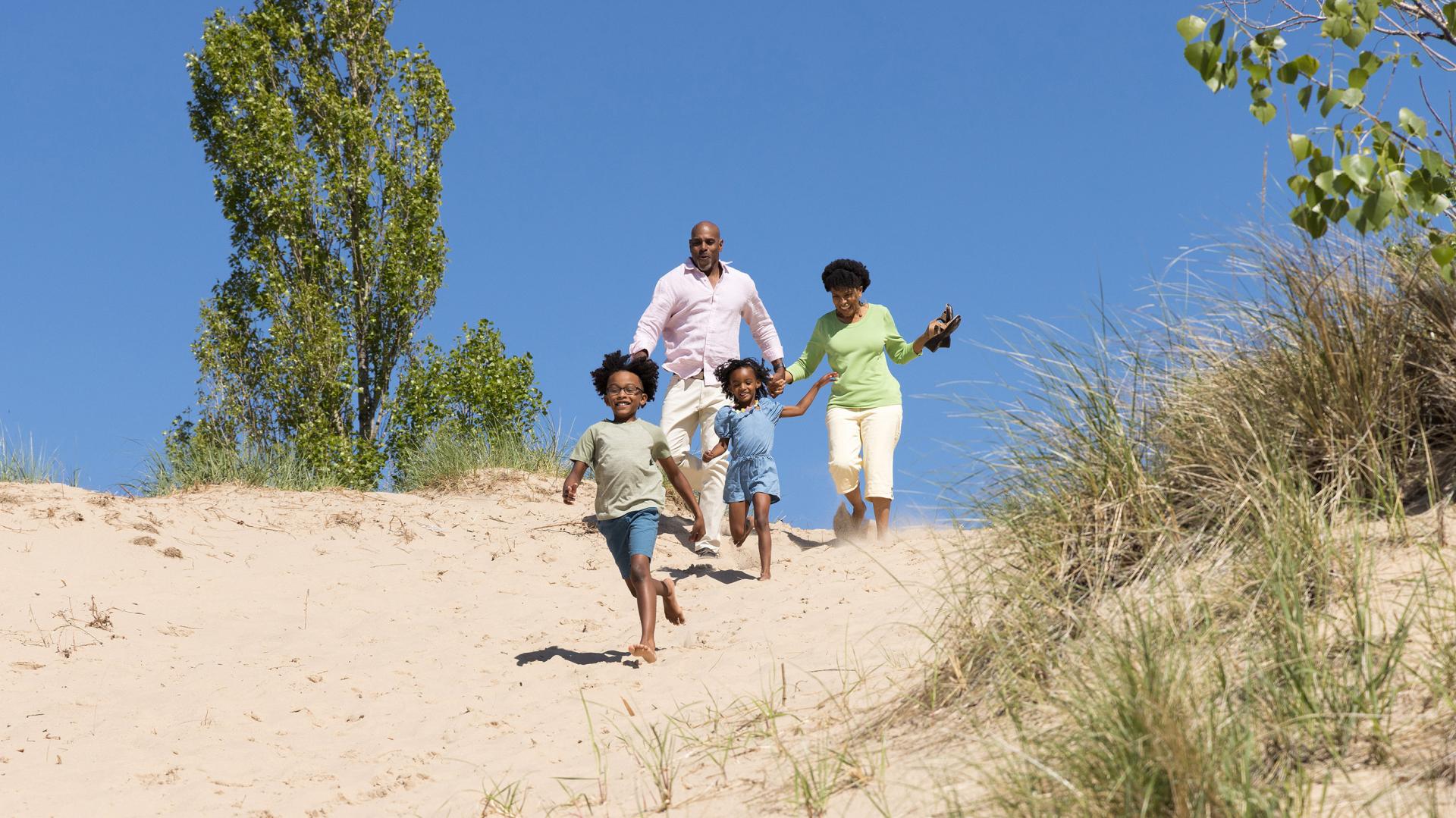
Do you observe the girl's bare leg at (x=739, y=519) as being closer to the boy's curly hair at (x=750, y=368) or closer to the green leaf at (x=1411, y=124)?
the boy's curly hair at (x=750, y=368)

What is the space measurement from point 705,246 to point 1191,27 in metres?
5.46

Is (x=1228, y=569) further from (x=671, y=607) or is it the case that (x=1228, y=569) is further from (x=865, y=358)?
(x=865, y=358)

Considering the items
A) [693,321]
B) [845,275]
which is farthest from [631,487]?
[845,275]

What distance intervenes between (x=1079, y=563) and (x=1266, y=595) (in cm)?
80

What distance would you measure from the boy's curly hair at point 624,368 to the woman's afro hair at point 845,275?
1644 millimetres

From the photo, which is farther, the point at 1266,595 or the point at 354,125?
the point at 354,125

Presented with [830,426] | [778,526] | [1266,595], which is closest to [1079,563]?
[1266,595]

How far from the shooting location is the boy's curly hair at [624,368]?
7945 millimetres

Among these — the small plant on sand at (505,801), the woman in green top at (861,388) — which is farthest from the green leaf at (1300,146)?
the woman in green top at (861,388)

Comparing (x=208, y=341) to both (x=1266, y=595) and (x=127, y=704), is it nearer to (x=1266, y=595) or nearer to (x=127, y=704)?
(x=127, y=704)

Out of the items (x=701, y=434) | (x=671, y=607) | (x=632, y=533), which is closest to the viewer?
(x=632, y=533)

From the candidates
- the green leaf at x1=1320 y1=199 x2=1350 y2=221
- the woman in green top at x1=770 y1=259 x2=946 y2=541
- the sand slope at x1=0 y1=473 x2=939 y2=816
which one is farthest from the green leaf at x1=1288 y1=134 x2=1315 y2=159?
the woman in green top at x1=770 y1=259 x2=946 y2=541

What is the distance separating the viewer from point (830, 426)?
9.13m

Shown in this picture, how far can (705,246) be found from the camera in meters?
9.46
